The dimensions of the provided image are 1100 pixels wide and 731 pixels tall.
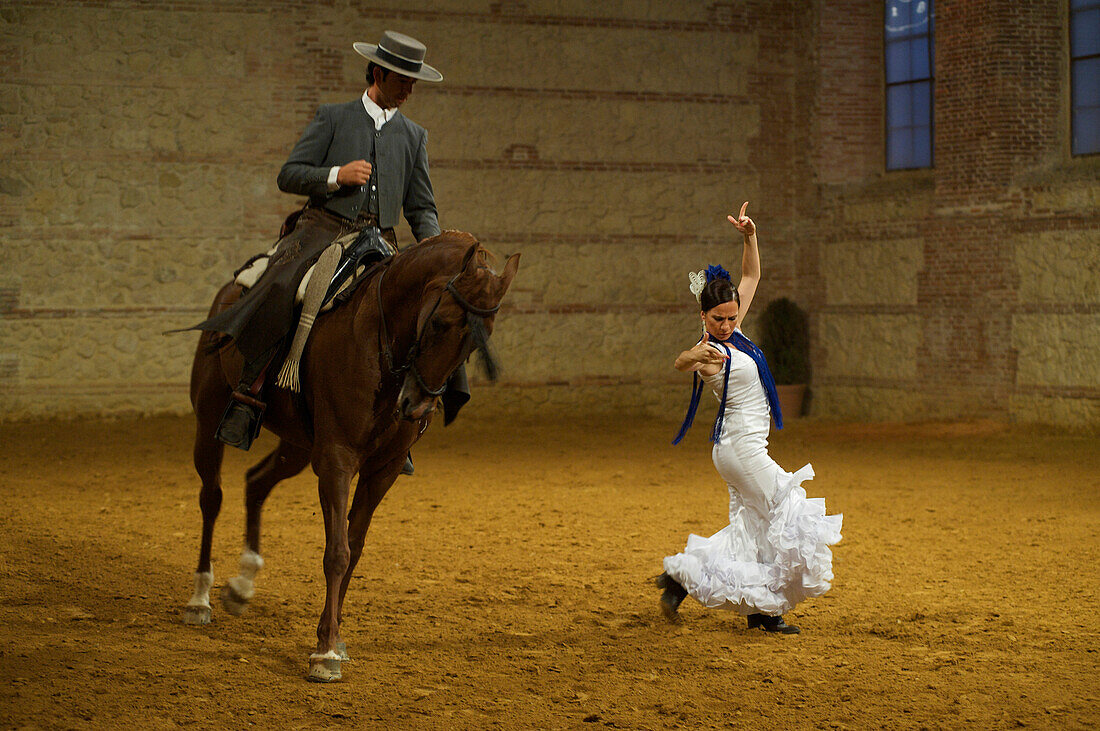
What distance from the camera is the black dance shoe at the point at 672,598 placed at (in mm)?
5137

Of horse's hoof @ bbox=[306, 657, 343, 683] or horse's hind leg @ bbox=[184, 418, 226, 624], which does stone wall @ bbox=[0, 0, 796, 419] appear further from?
horse's hoof @ bbox=[306, 657, 343, 683]

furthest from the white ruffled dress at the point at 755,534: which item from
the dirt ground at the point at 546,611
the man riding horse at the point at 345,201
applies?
the man riding horse at the point at 345,201

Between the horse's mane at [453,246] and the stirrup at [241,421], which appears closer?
the horse's mane at [453,246]

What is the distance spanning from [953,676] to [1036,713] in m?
0.47

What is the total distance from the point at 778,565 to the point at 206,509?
292 cm

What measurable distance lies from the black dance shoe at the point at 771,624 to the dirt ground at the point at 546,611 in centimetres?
10

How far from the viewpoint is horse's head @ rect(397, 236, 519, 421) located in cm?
404

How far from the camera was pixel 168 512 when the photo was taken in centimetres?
805

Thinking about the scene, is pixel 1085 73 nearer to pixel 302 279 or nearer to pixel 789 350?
pixel 789 350

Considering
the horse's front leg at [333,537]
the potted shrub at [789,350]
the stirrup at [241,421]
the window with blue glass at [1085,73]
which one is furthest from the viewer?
the potted shrub at [789,350]

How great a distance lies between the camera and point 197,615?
5.16m

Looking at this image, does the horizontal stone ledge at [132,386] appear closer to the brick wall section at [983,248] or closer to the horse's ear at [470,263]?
the brick wall section at [983,248]

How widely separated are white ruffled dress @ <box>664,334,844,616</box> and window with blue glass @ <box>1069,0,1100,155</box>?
9.45m

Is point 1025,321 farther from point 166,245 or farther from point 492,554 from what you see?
point 166,245
